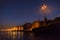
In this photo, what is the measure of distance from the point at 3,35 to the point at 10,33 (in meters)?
0.35

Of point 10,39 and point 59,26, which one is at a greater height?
point 59,26

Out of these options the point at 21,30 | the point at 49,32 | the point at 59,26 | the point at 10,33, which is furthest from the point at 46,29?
the point at 10,33

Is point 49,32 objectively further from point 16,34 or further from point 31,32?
point 16,34

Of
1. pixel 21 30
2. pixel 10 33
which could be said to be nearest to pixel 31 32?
pixel 21 30

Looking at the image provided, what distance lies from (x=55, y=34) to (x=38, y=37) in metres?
0.52

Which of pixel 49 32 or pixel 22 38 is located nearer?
pixel 22 38

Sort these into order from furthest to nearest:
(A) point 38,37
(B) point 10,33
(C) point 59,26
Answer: (A) point 38,37, (C) point 59,26, (B) point 10,33

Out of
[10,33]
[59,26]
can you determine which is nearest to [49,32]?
[59,26]

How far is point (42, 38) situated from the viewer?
5.32m

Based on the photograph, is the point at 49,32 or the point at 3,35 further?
the point at 49,32

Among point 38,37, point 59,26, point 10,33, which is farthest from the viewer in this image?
point 38,37

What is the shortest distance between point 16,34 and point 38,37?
34.8 inches

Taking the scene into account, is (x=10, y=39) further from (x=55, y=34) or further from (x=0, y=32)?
(x=55, y=34)

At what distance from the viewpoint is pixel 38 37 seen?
5.41 metres
